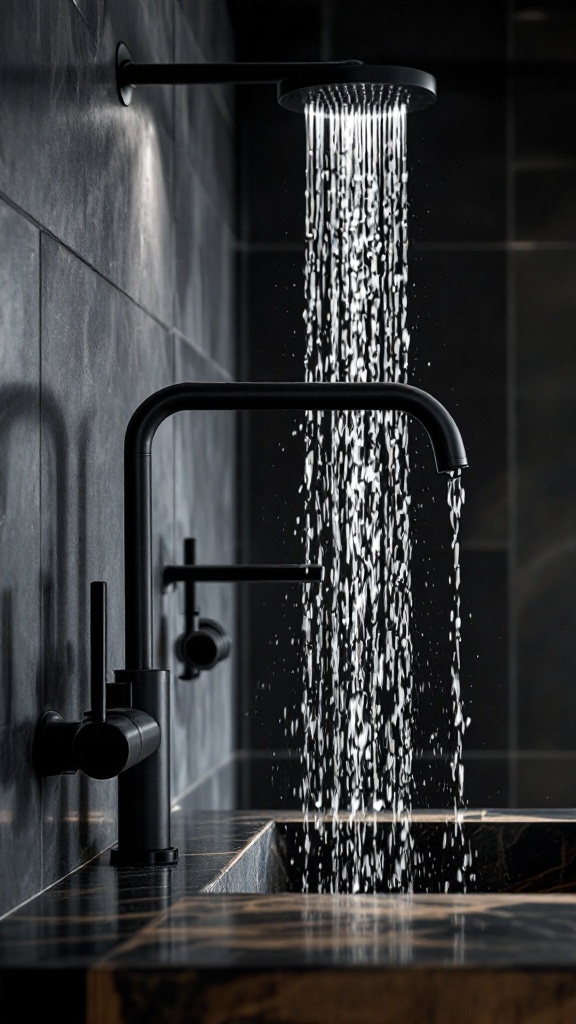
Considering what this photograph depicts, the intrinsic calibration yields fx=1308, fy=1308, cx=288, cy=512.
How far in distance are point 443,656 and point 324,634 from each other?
21 cm

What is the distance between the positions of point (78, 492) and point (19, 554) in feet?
0.56

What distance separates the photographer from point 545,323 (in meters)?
2.36

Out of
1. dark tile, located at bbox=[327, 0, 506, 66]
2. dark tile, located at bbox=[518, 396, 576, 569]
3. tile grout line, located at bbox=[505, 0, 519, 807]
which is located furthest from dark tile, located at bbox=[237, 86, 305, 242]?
dark tile, located at bbox=[518, 396, 576, 569]

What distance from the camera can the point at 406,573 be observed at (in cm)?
224

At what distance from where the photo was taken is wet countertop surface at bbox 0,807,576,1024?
669mm

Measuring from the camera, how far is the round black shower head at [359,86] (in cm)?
114

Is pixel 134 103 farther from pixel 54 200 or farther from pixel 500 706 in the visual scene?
pixel 500 706

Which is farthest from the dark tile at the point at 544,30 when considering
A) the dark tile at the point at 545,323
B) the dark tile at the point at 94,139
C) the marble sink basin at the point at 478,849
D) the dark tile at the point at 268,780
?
the marble sink basin at the point at 478,849

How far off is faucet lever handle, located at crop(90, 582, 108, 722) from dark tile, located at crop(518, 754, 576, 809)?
5.01 feet

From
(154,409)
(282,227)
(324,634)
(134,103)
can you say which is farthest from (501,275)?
(154,409)

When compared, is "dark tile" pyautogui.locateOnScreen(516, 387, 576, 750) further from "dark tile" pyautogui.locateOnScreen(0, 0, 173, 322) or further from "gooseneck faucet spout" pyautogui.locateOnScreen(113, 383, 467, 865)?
"gooseneck faucet spout" pyautogui.locateOnScreen(113, 383, 467, 865)

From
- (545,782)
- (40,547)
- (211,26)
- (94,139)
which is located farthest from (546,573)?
(40,547)

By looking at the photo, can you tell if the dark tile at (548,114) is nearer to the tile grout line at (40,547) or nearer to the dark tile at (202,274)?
the dark tile at (202,274)

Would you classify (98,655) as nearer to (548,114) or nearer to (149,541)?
(149,541)
